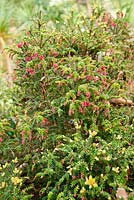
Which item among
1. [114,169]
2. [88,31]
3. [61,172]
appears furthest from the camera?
[88,31]

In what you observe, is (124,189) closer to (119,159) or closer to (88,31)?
(119,159)

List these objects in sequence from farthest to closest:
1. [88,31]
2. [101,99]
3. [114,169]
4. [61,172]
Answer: [88,31] → [101,99] → [61,172] → [114,169]

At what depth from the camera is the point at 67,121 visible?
2.69 m

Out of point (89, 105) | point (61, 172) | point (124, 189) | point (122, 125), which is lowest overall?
point (124, 189)

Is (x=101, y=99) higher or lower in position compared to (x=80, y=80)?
lower

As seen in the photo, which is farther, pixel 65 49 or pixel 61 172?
pixel 65 49

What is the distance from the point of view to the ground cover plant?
7.65ft

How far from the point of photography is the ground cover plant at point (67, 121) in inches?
91.8

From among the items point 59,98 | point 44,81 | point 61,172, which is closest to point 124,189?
point 61,172

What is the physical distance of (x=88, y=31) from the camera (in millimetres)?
2896

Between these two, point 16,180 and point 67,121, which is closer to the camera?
point 16,180

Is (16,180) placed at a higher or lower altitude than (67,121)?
lower

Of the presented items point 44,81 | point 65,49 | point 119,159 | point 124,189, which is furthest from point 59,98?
point 124,189

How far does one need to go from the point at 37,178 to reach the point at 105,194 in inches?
24.3
